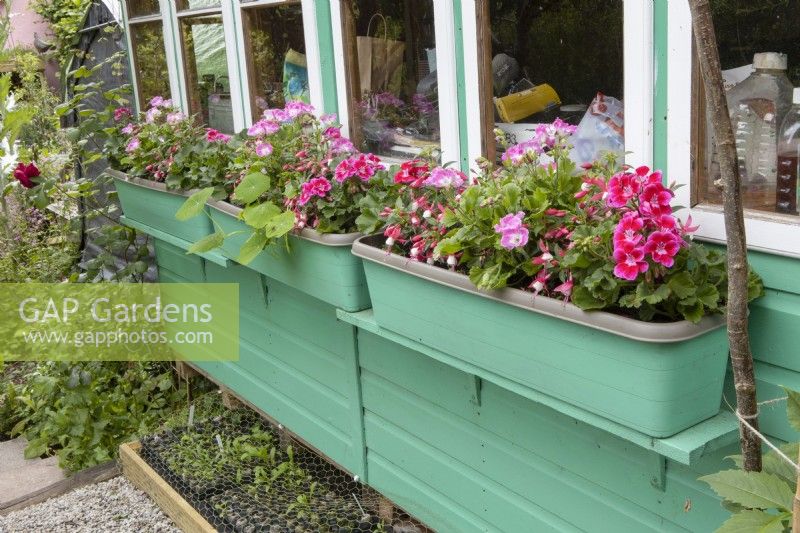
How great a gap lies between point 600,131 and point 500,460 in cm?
93

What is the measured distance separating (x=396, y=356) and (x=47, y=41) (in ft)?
16.1

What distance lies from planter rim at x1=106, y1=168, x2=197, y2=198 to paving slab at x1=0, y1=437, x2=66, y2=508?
1.50 metres


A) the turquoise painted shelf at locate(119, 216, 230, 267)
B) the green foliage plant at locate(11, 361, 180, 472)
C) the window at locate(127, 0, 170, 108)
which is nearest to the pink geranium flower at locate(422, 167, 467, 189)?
the turquoise painted shelf at locate(119, 216, 230, 267)

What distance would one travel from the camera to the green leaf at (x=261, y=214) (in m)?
2.57

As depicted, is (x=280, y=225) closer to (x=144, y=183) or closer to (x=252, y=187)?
(x=252, y=187)

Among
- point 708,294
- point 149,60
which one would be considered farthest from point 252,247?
point 149,60

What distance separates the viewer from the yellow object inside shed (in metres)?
2.14

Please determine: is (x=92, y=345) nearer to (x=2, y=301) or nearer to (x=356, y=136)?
(x=2, y=301)

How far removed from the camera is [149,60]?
4.44 m

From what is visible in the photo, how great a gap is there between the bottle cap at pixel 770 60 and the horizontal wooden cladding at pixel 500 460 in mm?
849

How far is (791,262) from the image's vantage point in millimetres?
1660

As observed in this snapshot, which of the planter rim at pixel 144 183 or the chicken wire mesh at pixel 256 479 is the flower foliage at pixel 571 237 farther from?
the planter rim at pixel 144 183

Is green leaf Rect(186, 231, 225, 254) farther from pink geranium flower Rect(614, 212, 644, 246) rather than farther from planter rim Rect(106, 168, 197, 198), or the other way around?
pink geranium flower Rect(614, 212, 644, 246)

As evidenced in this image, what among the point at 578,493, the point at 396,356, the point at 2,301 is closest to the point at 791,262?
the point at 578,493
